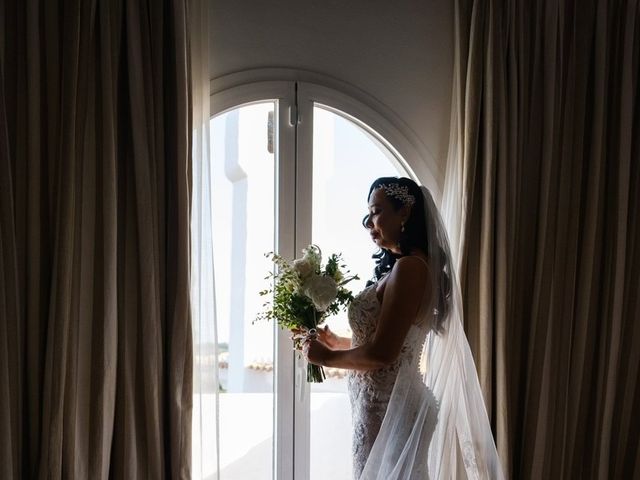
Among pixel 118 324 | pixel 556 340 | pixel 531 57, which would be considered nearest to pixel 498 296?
pixel 556 340

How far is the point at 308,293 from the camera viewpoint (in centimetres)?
216

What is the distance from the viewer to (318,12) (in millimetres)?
2637

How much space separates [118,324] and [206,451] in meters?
0.60

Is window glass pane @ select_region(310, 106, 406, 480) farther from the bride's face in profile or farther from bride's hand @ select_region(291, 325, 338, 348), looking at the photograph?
the bride's face in profile

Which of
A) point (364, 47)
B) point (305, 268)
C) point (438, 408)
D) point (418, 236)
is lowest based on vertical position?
point (438, 408)

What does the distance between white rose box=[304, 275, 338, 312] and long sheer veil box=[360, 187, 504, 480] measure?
0.32 meters

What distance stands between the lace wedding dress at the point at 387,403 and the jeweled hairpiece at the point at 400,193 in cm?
32

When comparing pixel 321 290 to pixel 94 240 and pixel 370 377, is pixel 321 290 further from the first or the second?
pixel 94 240

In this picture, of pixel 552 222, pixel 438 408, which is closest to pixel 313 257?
pixel 438 408

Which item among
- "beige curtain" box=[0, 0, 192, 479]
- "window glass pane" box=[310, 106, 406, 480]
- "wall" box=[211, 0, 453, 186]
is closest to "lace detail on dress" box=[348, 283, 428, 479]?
"window glass pane" box=[310, 106, 406, 480]

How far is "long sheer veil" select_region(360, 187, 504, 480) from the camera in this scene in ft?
7.01

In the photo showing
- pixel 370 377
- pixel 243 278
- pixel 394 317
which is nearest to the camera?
pixel 394 317

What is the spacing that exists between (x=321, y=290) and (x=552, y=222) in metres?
1.19

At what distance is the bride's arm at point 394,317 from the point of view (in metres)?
2.09
